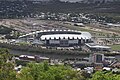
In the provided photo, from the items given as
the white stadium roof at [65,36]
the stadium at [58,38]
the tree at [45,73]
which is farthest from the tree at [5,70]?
the white stadium roof at [65,36]

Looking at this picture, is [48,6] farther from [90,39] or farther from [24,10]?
[90,39]

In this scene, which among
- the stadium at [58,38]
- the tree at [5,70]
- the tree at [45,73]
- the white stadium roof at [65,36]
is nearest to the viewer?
the tree at [45,73]

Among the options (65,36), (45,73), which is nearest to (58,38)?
(65,36)

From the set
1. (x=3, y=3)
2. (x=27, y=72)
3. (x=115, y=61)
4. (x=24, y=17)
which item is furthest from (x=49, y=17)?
(x=27, y=72)

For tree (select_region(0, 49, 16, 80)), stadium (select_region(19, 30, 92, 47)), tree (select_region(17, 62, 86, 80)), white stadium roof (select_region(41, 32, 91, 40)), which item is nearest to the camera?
tree (select_region(17, 62, 86, 80))

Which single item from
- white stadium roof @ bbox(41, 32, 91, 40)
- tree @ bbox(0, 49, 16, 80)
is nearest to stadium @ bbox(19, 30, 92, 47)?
white stadium roof @ bbox(41, 32, 91, 40)

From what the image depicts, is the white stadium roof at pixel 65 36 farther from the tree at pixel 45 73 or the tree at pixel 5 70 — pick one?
the tree at pixel 45 73

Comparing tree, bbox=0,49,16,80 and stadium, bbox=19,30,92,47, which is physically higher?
tree, bbox=0,49,16,80

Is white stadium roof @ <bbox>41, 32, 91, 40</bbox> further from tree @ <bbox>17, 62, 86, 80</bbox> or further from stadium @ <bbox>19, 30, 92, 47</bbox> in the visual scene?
tree @ <bbox>17, 62, 86, 80</bbox>

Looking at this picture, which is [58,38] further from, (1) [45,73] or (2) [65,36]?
(1) [45,73]
